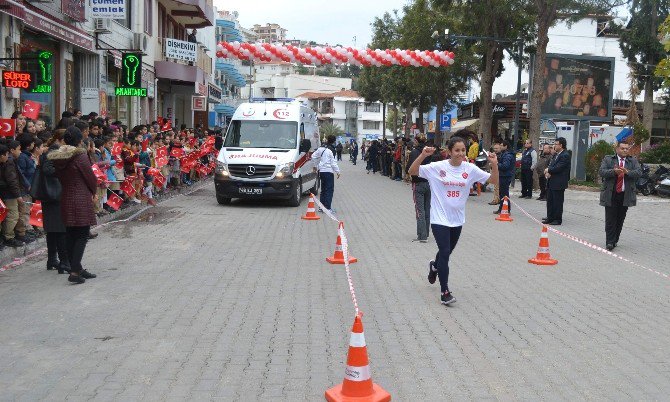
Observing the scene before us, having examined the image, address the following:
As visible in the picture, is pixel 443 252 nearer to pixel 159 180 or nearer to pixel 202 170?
pixel 159 180

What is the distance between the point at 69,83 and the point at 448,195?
15.7 metres

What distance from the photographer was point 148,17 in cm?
2975

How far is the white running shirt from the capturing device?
7.74 metres

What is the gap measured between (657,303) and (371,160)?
35616 mm

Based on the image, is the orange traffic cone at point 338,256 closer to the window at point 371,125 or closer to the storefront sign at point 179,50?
the storefront sign at point 179,50

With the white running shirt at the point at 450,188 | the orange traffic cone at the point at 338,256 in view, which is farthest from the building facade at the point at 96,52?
the white running shirt at the point at 450,188

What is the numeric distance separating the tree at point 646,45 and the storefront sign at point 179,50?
2705 cm

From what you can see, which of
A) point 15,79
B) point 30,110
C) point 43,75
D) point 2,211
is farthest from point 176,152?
point 2,211

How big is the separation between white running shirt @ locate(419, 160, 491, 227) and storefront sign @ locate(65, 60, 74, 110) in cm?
1483

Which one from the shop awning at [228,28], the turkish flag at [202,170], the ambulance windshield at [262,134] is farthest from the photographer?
the shop awning at [228,28]

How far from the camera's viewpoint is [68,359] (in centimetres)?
554

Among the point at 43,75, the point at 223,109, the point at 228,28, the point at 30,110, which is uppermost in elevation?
the point at 228,28

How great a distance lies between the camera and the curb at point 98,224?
968cm

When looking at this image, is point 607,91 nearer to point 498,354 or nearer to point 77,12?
point 77,12
